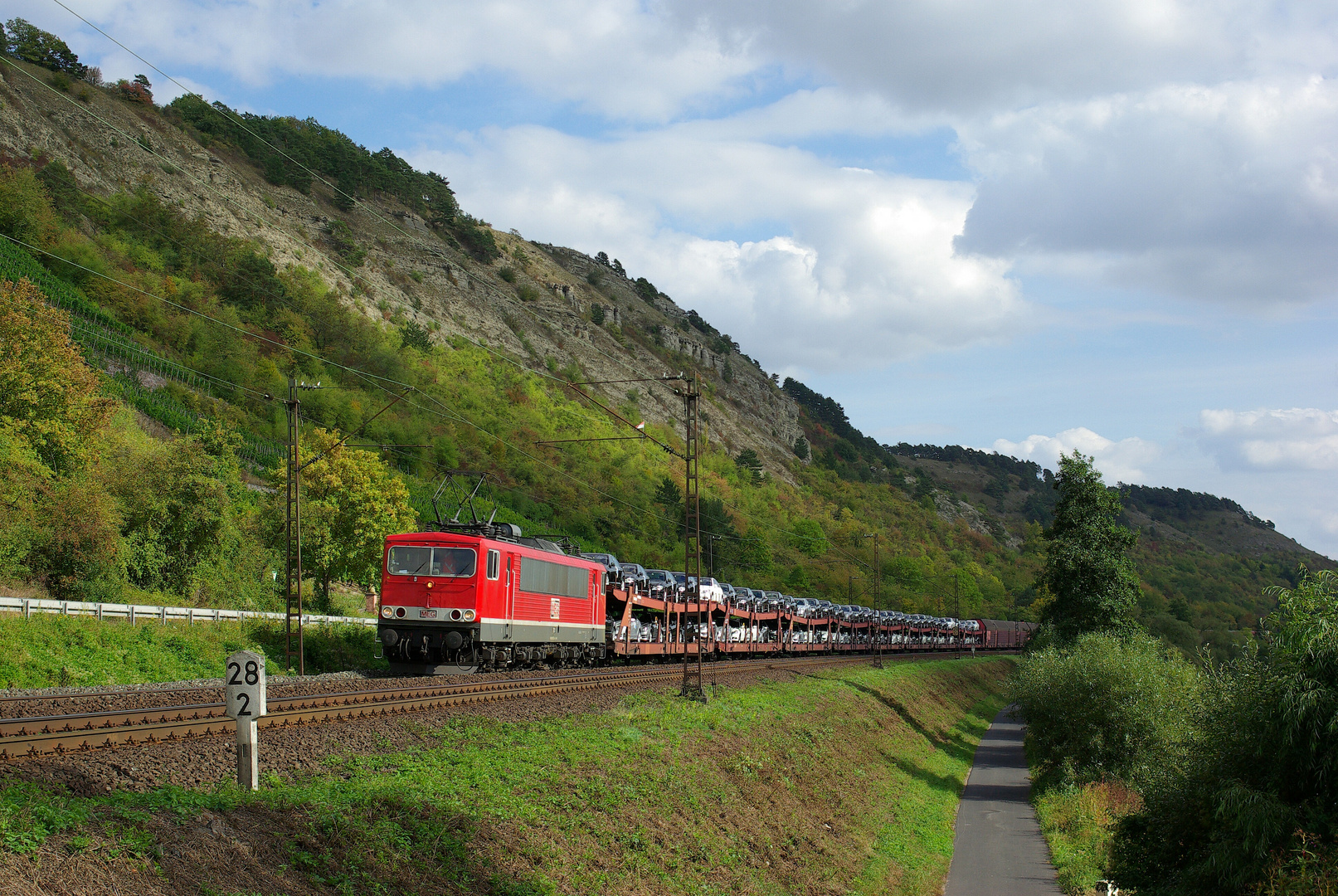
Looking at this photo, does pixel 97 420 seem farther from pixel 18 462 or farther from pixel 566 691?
pixel 566 691

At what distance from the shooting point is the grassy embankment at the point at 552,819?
8250mm

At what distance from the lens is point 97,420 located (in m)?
44.7

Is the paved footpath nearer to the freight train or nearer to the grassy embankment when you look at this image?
the grassy embankment

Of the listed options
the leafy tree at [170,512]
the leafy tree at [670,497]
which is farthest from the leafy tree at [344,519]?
the leafy tree at [670,497]

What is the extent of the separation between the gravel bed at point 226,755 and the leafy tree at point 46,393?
31956mm

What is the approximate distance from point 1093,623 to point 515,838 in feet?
139

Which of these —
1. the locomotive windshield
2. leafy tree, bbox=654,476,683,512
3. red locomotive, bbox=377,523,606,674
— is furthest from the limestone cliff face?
the locomotive windshield

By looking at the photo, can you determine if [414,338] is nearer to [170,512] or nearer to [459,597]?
[170,512]

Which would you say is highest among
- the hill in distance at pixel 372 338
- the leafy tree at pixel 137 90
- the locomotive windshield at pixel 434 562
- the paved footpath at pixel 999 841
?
the leafy tree at pixel 137 90

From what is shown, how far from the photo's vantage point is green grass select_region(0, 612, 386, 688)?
25047 millimetres

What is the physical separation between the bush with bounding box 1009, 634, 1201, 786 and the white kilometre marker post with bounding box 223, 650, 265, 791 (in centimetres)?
Result: 2833

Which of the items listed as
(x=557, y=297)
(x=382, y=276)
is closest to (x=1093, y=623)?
(x=382, y=276)

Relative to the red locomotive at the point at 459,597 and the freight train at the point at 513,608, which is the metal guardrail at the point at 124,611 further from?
the red locomotive at the point at 459,597

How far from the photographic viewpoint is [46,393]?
142 feet
